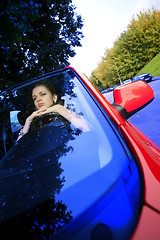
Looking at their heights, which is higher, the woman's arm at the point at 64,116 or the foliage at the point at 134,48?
the foliage at the point at 134,48

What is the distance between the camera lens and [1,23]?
3723 mm

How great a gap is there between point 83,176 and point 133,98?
853 mm

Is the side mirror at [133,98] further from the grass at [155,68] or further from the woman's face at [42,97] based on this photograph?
the grass at [155,68]

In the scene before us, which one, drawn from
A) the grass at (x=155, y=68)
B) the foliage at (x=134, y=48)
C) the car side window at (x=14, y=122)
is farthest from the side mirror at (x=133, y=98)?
the foliage at (x=134, y=48)

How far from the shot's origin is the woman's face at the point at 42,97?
138 cm

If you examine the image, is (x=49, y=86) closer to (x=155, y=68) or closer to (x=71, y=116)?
(x=71, y=116)

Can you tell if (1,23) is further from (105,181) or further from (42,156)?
(105,181)

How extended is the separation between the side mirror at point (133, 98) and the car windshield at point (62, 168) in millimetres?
347

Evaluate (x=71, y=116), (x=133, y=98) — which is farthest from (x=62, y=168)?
(x=133, y=98)

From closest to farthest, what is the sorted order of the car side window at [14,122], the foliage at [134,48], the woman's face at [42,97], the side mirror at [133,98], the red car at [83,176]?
1. the red car at [83,176]
2. the side mirror at [133,98]
3. the woman's face at [42,97]
4. the car side window at [14,122]
5. the foliage at [134,48]

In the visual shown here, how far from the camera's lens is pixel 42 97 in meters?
1.41

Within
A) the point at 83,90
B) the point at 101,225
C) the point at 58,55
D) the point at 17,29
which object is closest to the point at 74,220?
the point at 101,225

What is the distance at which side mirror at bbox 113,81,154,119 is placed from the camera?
49.6 inches

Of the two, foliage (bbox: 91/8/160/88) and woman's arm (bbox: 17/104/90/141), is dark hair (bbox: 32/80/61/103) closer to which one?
woman's arm (bbox: 17/104/90/141)
